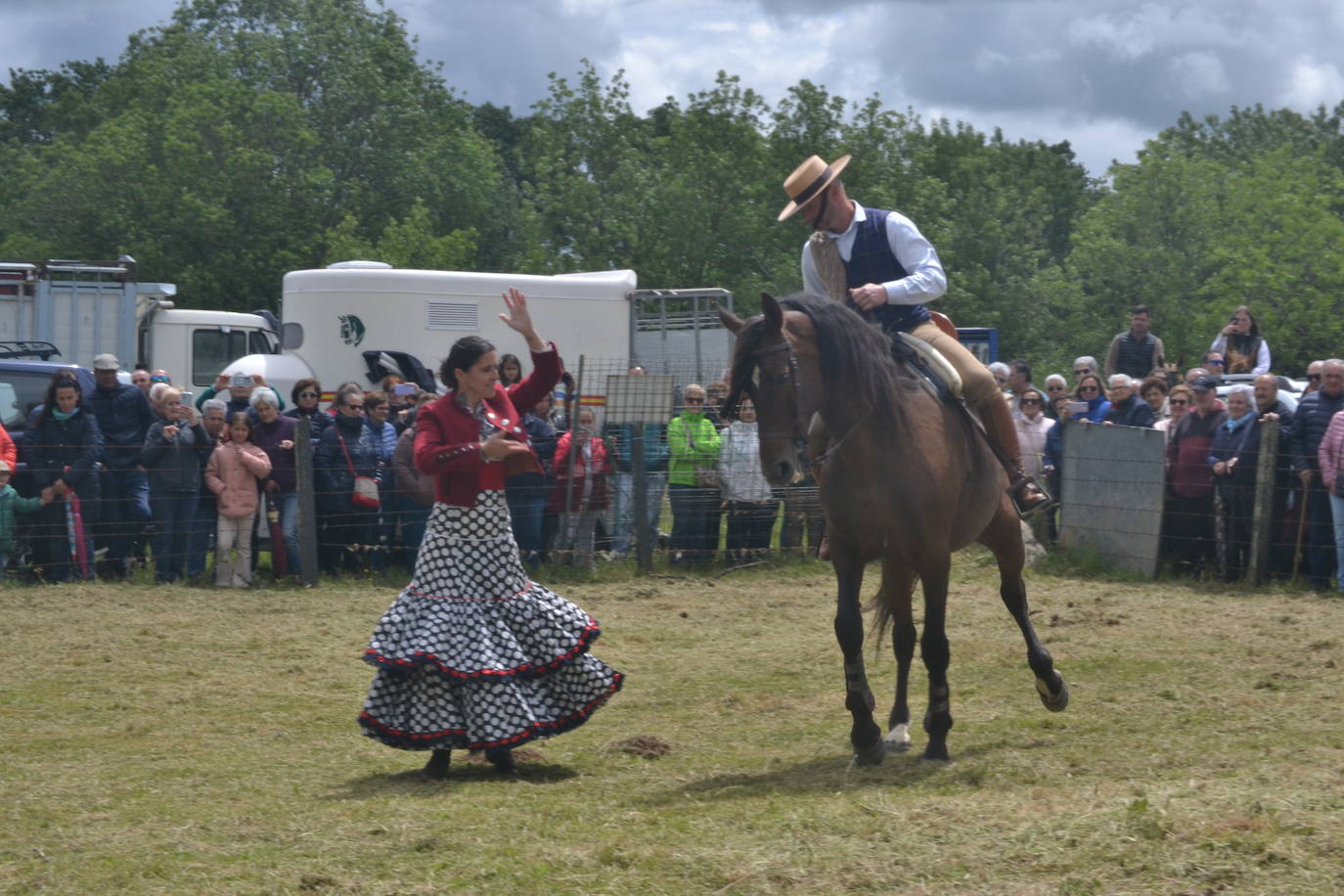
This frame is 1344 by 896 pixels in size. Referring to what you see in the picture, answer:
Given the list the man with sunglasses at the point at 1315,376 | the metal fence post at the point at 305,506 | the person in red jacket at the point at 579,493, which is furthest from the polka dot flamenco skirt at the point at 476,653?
the man with sunglasses at the point at 1315,376

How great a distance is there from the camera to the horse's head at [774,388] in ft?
20.9

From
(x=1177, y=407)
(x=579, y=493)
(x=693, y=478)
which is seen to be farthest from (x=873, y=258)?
(x=1177, y=407)

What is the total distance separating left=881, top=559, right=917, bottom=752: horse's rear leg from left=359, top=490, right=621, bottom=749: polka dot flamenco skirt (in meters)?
1.46

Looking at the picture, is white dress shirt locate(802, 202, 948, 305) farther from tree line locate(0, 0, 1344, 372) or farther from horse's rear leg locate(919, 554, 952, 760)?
tree line locate(0, 0, 1344, 372)

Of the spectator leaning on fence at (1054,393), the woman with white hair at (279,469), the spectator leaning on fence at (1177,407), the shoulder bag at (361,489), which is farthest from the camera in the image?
the spectator leaning on fence at (1054,393)

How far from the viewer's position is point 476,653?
6758 millimetres

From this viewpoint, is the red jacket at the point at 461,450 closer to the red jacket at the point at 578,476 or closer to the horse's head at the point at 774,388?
the horse's head at the point at 774,388

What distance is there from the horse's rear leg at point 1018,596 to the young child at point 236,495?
7560mm

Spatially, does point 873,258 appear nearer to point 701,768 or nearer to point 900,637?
point 900,637

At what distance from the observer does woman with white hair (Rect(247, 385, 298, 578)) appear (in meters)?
13.8

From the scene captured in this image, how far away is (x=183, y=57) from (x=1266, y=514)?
149ft

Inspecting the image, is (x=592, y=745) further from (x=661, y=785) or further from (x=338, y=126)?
(x=338, y=126)

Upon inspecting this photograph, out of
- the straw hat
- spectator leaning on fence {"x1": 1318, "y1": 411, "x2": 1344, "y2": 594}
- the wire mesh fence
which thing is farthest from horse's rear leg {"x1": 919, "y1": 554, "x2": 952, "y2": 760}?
spectator leaning on fence {"x1": 1318, "y1": 411, "x2": 1344, "y2": 594}

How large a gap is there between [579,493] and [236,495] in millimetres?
3271
